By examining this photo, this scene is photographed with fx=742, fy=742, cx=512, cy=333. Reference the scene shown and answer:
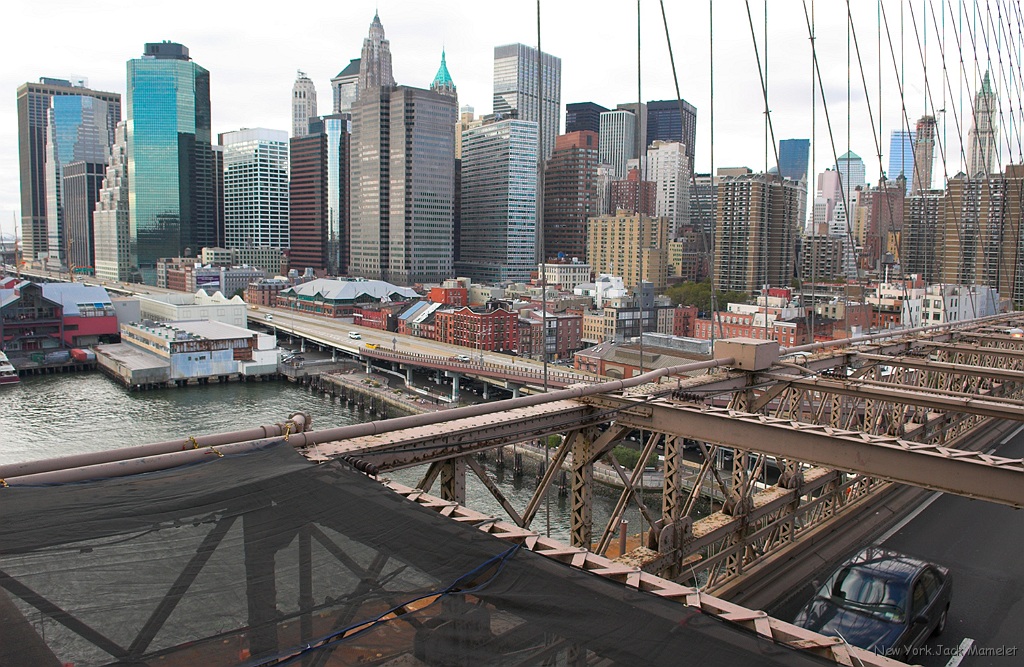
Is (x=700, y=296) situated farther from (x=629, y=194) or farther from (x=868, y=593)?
(x=868, y=593)

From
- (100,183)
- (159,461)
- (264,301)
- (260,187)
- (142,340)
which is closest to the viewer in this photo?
(159,461)

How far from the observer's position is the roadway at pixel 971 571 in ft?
12.9

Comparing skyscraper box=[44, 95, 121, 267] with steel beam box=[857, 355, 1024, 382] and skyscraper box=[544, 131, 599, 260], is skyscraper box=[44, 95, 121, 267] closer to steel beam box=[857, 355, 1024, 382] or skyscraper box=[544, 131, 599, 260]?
skyscraper box=[544, 131, 599, 260]

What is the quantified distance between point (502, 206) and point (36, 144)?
8104 centimetres

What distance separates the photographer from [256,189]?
89062 mm

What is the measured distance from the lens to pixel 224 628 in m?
1.79

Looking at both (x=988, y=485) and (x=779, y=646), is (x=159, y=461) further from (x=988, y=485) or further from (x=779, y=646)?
(x=988, y=485)

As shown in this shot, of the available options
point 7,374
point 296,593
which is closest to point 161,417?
point 7,374

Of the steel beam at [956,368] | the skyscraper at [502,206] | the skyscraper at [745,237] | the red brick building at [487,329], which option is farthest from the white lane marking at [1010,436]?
the skyscraper at [502,206]

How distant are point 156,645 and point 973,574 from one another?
505 cm

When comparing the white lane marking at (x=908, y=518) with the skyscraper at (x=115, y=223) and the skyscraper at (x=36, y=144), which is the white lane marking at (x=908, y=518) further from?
the skyscraper at (x=36, y=144)

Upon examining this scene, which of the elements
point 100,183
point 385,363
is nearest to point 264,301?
point 385,363

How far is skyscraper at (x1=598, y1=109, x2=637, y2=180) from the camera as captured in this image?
115562mm

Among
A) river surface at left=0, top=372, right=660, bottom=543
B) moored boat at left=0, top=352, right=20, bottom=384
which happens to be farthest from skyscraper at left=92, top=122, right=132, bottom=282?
river surface at left=0, top=372, right=660, bottom=543
